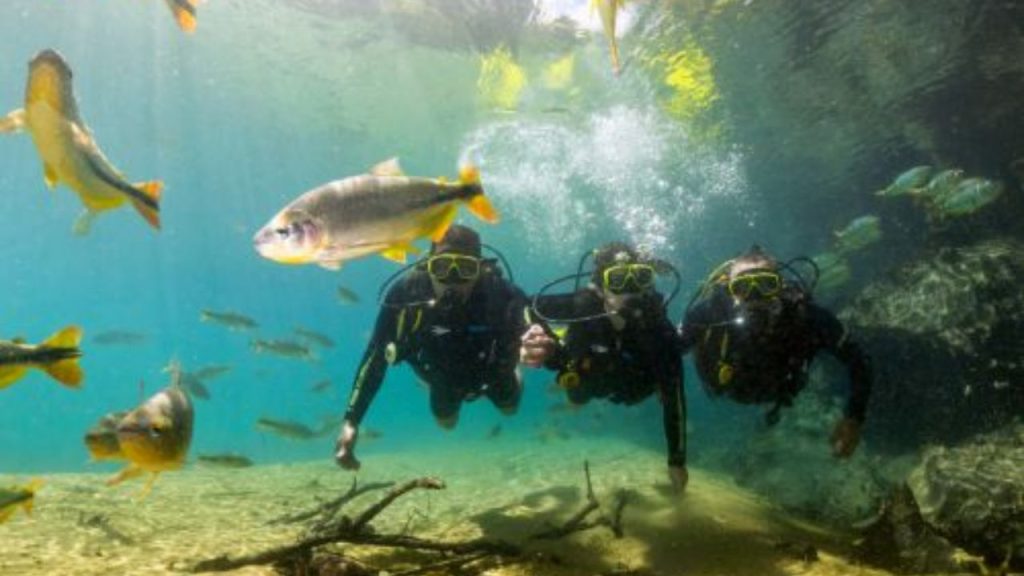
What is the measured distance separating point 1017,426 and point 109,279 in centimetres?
17771

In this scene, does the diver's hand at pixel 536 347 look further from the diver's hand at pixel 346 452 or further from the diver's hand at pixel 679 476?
the diver's hand at pixel 346 452

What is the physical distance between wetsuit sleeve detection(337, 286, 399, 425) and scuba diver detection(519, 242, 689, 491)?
1.70 metres

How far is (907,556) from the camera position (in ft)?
16.9

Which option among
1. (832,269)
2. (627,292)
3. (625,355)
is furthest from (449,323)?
(832,269)

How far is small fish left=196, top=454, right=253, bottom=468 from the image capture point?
7548mm

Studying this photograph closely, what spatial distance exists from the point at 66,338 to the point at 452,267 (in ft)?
11.2

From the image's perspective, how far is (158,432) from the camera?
341 cm

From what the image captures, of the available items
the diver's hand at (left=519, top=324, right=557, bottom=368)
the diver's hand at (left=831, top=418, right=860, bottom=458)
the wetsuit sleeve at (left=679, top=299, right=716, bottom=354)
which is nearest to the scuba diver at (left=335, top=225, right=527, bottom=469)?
the diver's hand at (left=519, top=324, right=557, bottom=368)

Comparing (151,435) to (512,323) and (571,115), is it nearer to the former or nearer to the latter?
(512,323)

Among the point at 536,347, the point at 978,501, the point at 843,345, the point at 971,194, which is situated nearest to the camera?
the point at 536,347

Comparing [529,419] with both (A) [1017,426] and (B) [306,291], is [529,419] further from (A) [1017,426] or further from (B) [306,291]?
(B) [306,291]

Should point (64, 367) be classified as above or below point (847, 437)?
above

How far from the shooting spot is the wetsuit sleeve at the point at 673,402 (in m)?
6.22

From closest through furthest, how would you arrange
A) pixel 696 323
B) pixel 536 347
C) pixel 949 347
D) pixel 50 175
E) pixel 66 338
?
pixel 50 175, pixel 66 338, pixel 536 347, pixel 696 323, pixel 949 347
